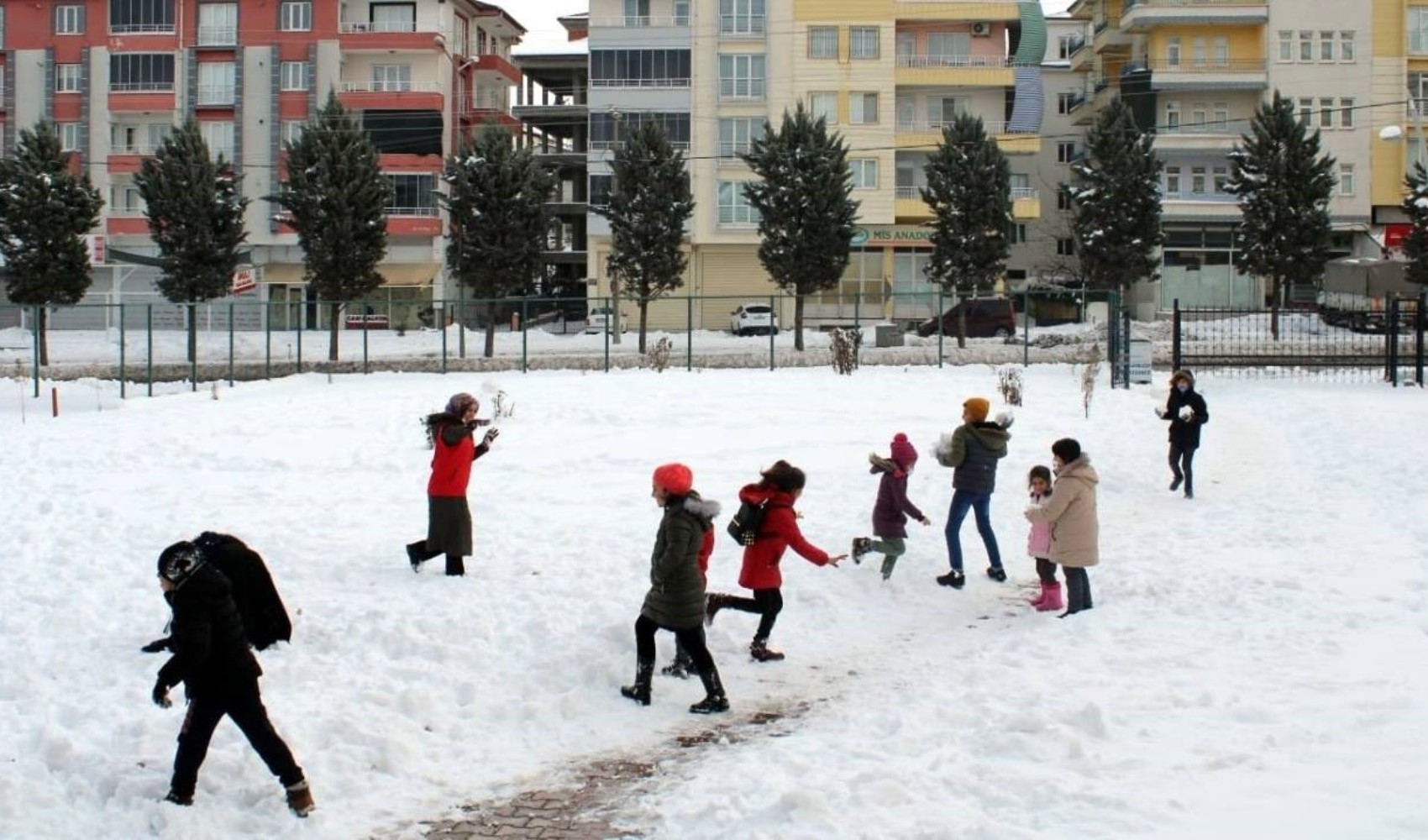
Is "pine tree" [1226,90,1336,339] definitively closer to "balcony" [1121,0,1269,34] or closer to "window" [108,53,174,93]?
"balcony" [1121,0,1269,34]

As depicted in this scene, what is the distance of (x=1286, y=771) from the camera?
7285 mm

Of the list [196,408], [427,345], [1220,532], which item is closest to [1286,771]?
[1220,532]

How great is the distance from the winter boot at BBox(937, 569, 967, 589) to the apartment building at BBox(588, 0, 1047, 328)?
5046 centimetres

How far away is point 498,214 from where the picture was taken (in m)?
48.4

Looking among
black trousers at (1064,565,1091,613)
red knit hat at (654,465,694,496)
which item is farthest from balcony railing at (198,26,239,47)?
red knit hat at (654,465,694,496)

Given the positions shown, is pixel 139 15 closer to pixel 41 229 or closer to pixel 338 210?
pixel 41 229

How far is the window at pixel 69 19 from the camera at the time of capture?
67125mm

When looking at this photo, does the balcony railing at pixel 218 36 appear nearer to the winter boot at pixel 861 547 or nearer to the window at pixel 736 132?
the window at pixel 736 132

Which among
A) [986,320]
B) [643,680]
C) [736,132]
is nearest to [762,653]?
[643,680]

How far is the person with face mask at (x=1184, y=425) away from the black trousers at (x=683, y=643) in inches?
384

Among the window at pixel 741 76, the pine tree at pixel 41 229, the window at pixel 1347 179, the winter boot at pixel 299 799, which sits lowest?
the winter boot at pixel 299 799

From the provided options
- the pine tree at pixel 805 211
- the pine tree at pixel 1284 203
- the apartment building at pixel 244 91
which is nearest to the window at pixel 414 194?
the apartment building at pixel 244 91

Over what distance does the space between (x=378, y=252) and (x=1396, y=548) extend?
36812mm

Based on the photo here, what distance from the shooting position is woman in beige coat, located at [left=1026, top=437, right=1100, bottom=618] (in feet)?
37.5
